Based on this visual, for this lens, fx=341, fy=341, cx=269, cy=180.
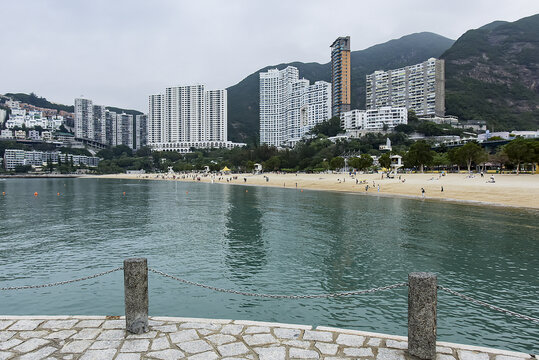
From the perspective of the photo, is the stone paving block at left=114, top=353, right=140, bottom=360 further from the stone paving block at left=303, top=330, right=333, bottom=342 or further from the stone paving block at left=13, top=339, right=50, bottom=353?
the stone paving block at left=303, top=330, right=333, bottom=342

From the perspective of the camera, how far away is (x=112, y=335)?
19.8 ft

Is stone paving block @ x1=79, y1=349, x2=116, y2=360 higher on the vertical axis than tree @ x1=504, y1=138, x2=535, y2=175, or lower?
lower

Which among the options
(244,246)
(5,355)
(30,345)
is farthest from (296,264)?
(5,355)

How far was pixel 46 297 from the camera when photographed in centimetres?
1135

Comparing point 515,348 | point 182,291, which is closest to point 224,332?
point 182,291

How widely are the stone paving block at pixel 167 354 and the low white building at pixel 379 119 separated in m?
164

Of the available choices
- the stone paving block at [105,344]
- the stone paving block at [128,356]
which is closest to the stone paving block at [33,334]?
the stone paving block at [105,344]

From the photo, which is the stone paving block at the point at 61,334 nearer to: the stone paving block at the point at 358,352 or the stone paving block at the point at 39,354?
the stone paving block at the point at 39,354

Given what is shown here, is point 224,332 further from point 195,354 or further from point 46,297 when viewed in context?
point 46,297

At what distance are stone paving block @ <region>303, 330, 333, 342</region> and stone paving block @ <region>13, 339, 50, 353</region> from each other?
444 cm

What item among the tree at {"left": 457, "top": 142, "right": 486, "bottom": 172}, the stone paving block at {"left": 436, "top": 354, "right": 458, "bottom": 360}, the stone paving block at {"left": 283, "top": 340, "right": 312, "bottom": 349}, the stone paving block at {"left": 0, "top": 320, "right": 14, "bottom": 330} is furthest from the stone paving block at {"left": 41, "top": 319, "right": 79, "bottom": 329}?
the tree at {"left": 457, "top": 142, "right": 486, "bottom": 172}

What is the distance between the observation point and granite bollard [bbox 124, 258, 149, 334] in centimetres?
607

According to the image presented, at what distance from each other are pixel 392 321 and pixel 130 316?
6.89 m

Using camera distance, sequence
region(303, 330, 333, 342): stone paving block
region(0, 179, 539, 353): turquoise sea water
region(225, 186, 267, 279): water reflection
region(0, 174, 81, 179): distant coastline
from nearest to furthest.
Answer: region(303, 330, 333, 342): stone paving block → region(0, 179, 539, 353): turquoise sea water → region(225, 186, 267, 279): water reflection → region(0, 174, 81, 179): distant coastline
